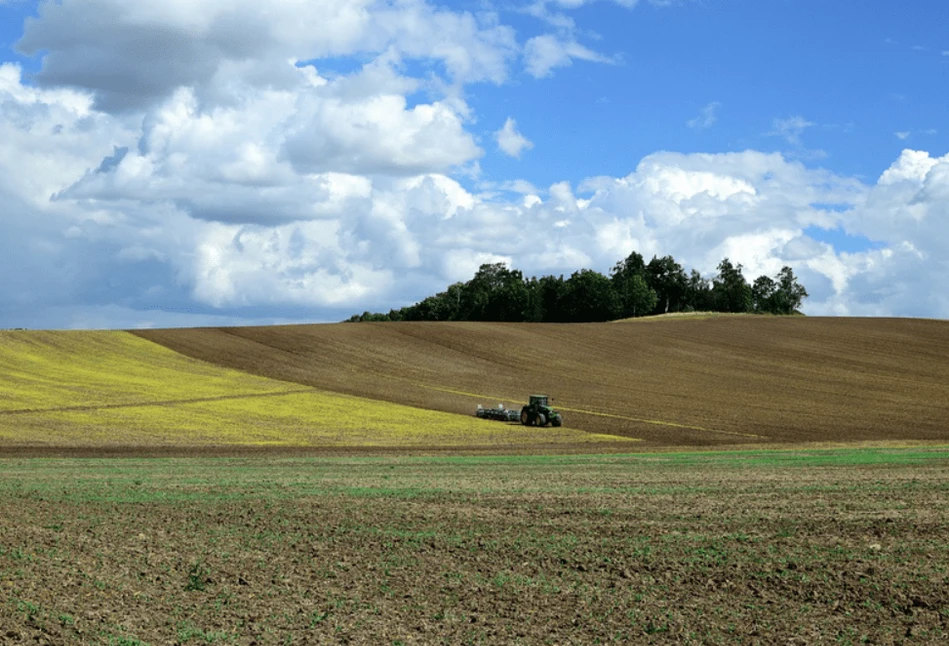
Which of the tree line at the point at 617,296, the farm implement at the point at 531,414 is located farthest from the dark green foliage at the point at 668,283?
the farm implement at the point at 531,414

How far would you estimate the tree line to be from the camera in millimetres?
156125

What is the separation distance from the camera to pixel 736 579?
44.2ft

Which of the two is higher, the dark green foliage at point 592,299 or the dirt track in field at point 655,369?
the dark green foliage at point 592,299

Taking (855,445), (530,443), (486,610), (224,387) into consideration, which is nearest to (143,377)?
(224,387)

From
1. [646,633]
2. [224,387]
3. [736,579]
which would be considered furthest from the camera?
[224,387]

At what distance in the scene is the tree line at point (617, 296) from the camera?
512 feet

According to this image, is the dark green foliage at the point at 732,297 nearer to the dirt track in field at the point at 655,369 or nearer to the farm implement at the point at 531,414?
the dirt track in field at the point at 655,369

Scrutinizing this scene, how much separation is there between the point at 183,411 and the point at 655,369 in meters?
35.1

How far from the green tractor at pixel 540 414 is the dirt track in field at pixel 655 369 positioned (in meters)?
1.53

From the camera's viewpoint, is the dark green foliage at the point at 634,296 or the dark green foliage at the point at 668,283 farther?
the dark green foliage at the point at 668,283

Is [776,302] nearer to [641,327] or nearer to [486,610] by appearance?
[641,327]

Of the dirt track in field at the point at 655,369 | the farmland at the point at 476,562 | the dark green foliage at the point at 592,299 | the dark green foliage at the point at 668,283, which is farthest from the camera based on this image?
the dark green foliage at the point at 668,283

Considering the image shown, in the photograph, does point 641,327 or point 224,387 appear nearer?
point 224,387

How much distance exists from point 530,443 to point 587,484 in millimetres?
21257
